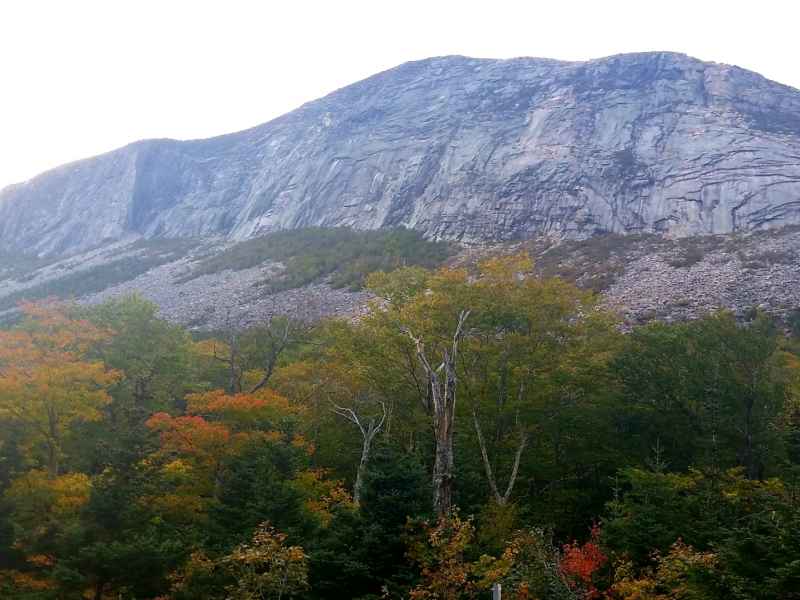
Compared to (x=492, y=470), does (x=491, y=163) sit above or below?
above

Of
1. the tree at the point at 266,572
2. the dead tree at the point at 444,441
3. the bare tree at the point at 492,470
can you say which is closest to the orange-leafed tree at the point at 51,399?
the tree at the point at 266,572

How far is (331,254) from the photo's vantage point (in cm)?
6931

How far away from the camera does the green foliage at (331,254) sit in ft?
201

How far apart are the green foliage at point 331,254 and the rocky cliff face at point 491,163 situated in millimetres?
3981

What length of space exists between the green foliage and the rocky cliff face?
13.1 feet

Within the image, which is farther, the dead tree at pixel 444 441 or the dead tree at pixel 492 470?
the dead tree at pixel 492 470

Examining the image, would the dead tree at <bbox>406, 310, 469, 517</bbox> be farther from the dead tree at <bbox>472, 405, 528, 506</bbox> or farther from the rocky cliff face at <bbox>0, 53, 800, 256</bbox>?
the rocky cliff face at <bbox>0, 53, 800, 256</bbox>

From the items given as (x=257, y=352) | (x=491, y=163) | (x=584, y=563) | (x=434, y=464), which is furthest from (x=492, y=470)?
(x=491, y=163)

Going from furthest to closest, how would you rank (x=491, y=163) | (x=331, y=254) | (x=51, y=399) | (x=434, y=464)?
(x=491, y=163), (x=331, y=254), (x=51, y=399), (x=434, y=464)

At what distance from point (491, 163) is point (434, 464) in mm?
59212

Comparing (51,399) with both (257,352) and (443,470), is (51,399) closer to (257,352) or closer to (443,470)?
(257,352)

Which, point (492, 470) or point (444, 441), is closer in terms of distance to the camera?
point (444, 441)

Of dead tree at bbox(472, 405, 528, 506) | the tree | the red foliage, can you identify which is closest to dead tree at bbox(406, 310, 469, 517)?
dead tree at bbox(472, 405, 528, 506)

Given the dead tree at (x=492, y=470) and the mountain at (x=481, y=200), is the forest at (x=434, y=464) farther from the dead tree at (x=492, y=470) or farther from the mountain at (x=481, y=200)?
the mountain at (x=481, y=200)
